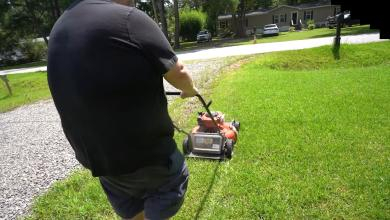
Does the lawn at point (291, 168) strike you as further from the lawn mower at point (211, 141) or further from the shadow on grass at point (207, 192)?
the lawn mower at point (211, 141)

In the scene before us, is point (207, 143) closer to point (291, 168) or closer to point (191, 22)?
point (291, 168)

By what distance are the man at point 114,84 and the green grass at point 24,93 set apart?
38.7 ft

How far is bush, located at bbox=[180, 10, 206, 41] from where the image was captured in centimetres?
4042

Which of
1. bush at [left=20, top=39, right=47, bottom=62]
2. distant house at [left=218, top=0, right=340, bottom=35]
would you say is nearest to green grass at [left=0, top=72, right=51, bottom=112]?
bush at [left=20, top=39, right=47, bottom=62]

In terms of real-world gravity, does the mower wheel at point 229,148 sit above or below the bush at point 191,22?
below

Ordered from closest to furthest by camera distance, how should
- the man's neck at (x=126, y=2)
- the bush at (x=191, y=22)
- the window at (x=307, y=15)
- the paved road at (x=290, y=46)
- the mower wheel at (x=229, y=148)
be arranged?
the man's neck at (x=126, y=2) → the mower wheel at (x=229, y=148) → the paved road at (x=290, y=46) → the bush at (x=191, y=22) → the window at (x=307, y=15)

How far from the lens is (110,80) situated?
1.61 meters

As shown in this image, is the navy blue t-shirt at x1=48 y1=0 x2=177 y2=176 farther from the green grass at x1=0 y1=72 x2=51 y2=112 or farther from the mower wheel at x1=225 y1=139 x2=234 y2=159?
the green grass at x1=0 y1=72 x2=51 y2=112

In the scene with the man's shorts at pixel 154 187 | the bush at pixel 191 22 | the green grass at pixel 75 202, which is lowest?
the green grass at pixel 75 202

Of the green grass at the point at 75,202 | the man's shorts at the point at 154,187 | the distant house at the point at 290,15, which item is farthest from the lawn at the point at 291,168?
the distant house at the point at 290,15

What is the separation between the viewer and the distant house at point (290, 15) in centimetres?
4456

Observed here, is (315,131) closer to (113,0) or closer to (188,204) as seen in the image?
(188,204)

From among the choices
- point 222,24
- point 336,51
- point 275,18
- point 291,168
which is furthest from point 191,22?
point 291,168

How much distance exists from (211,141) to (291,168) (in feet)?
3.68
